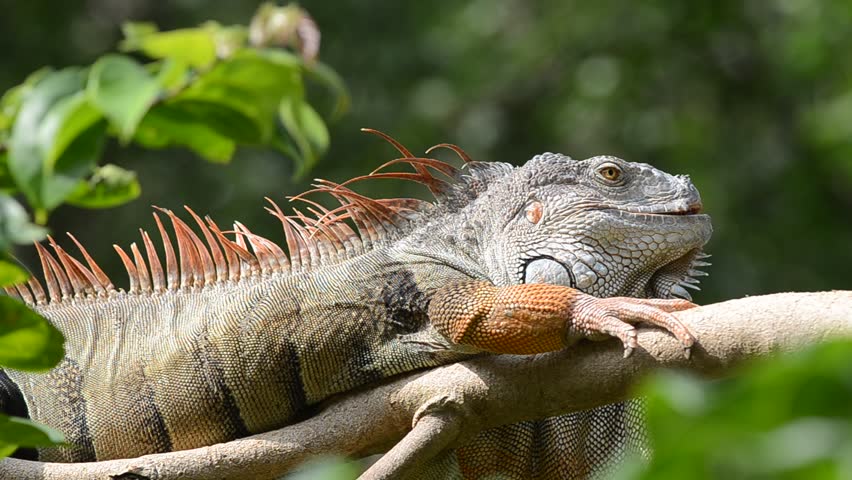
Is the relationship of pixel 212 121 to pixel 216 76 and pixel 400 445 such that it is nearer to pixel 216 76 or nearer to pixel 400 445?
pixel 216 76

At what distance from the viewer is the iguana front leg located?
11.2ft

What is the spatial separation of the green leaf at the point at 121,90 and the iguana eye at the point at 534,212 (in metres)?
3.00

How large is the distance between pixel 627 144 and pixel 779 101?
2203 mm

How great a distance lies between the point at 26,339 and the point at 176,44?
0.63 metres

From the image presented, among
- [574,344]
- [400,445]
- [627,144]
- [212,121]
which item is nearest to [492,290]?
[574,344]

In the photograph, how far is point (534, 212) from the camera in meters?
4.50

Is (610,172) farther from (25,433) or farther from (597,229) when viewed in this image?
(25,433)

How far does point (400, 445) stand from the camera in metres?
3.58

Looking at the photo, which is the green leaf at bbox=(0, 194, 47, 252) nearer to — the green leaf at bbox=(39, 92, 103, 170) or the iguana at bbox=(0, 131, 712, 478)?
the green leaf at bbox=(39, 92, 103, 170)

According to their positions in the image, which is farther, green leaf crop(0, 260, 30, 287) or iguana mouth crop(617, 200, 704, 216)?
iguana mouth crop(617, 200, 704, 216)

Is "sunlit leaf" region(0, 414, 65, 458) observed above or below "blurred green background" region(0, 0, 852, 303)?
below

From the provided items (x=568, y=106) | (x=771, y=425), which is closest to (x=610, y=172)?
(x=771, y=425)

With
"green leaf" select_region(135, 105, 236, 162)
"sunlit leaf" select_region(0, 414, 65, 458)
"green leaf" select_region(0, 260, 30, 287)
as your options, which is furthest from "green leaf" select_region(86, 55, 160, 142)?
"sunlit leaf" select_region(0, 414, 65, 458)

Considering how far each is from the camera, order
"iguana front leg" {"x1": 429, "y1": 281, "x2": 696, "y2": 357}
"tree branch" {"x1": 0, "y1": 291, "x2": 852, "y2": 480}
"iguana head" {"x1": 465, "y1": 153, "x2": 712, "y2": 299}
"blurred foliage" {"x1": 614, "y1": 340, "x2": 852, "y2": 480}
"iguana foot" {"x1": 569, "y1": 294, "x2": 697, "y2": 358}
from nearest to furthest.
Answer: "blurred foliage" {"x1": 614, "y1": 340, "x2": 852, "y2": 480} → "tree branch" {"x1": 0, "y1": 291, "x2": 852, "y2": 480} → "iguana foot" {"x1": 569, "y1": 294, "x2": 697, "y2": 358} → "iguana front leg" {"x1": 429, "y1": 281, "x2": 696, "y2": 357} → "iguana head" {"x1": 465, "y1": 153, "x2": 712, "y2": 299}
